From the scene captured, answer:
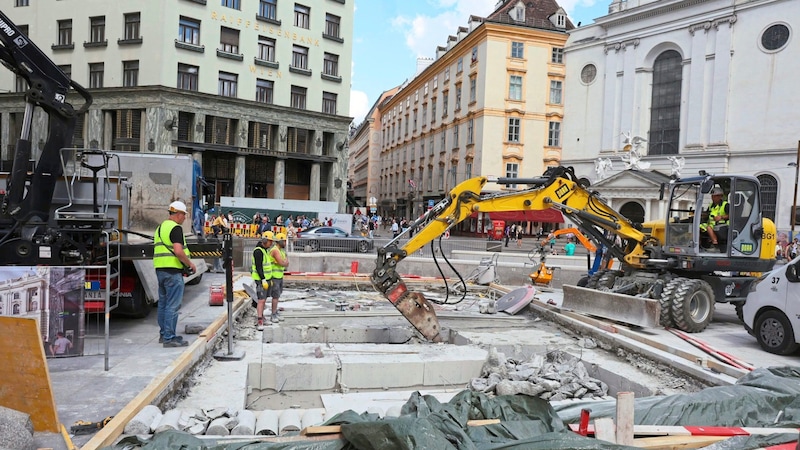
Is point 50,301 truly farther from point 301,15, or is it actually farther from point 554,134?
point 554,134

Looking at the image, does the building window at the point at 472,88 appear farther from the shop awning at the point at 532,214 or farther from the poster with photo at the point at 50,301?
the poster with photo at the point at 50,301

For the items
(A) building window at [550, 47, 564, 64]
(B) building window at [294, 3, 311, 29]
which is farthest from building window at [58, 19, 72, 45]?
(A) building window at [550, 47, 564, 64]

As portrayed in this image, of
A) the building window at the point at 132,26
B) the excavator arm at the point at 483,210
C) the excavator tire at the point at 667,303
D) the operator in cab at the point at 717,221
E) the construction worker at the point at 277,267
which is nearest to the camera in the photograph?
the excavator arm at the point at 483,210

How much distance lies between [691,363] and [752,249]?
424cm

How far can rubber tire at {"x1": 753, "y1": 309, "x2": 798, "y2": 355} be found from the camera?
804cm

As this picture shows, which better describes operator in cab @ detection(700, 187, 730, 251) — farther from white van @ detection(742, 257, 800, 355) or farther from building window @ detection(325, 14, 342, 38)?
building window @ detection(325, 14, 342, 38)

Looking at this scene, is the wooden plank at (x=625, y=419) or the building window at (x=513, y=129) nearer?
the wooden plank at (x=625, y=419)

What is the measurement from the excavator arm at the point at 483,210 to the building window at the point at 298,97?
2588cm

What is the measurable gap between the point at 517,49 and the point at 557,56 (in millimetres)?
3510

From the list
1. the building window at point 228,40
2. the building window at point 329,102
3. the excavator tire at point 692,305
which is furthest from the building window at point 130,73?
the excavator tire at point 692,305

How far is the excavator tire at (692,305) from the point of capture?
31.8 ft

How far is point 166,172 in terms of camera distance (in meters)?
11.9

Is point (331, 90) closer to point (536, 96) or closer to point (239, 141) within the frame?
point (239, 141)

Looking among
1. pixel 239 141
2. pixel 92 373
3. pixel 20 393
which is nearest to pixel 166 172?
pixel 92 373
